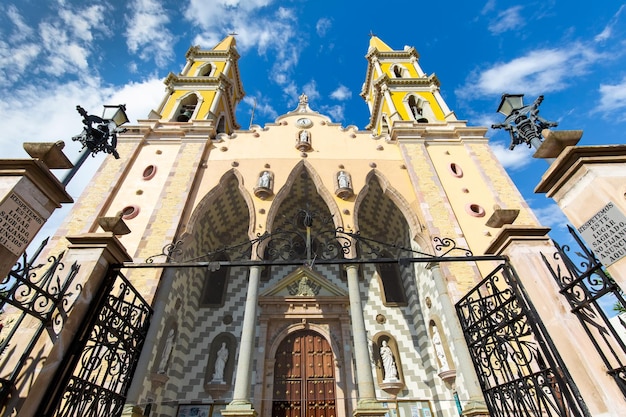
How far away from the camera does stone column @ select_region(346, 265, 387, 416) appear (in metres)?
6.98

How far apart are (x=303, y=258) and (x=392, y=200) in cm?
461

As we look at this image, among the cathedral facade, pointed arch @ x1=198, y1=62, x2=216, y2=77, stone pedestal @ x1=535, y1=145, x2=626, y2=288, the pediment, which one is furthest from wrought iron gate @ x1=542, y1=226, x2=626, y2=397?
pointed arch @ x1=198, y1=62, x2=216, y2=77

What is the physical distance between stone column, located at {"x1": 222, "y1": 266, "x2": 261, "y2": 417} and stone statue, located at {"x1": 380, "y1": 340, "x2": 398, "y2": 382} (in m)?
4.23

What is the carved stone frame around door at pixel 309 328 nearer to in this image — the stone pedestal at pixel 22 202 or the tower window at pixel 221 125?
the stone pedestal at pixel 22 202

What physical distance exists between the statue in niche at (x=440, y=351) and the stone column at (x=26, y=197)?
9427 millimetres

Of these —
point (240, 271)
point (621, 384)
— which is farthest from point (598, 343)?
point (240, 271)

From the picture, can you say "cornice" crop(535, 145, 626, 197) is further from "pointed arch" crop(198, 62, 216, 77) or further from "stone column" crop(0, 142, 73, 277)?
"pointed arch" crop(198, 62, 216, 77)

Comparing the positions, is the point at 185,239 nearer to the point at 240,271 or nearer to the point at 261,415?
A: the point at 240,271

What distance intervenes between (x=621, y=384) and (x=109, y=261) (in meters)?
5.69

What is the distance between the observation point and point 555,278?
12.5ft

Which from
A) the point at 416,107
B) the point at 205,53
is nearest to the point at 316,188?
the point at 416,107

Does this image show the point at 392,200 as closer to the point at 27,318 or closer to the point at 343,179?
the point at 343,179

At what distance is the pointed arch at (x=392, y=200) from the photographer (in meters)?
10.6

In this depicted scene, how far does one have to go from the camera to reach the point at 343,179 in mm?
11391
